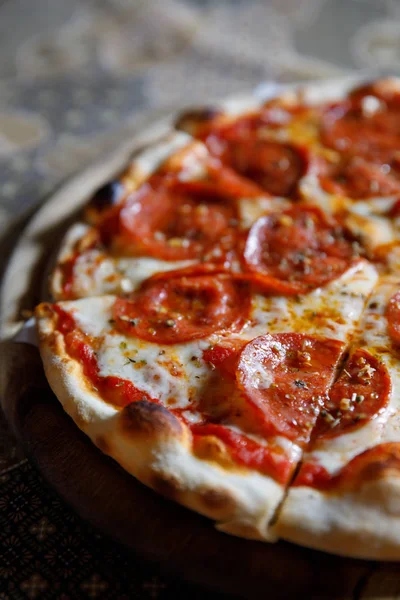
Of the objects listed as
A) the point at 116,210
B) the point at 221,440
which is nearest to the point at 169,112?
the point at 116,210

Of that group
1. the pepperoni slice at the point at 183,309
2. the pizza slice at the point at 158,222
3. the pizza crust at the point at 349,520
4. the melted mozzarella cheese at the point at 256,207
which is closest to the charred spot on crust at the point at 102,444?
the pepperoni slice at the point at 183,309

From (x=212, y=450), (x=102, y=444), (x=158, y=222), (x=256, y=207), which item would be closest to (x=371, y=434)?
(x=212, y=450)

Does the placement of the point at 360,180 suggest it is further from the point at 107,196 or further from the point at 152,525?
the point at 152,525

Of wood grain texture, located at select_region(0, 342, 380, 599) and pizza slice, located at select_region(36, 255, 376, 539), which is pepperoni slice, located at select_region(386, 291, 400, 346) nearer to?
pizza slice, located at select_region(36, 255, 376, 539)

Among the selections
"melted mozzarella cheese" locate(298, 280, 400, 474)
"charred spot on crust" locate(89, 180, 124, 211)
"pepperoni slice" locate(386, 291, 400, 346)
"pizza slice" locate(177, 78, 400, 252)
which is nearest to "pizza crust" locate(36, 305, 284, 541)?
"melted mozzarella cheese" locate(298, 280, 400, 474)

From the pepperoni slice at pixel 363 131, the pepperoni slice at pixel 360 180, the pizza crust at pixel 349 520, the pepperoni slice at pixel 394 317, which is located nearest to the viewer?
the pizza crust at pixel 349 520

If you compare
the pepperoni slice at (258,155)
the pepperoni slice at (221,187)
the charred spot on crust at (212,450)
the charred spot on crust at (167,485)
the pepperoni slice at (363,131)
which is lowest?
the charred spot on crust at (167,485)

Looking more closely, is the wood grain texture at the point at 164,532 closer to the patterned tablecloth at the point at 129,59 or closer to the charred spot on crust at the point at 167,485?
the charred spot on crust at the point at 167,485
